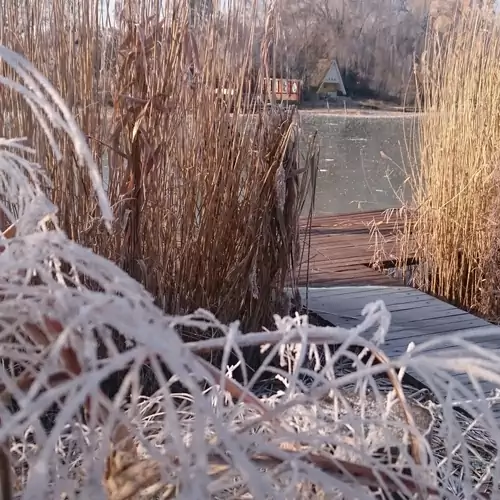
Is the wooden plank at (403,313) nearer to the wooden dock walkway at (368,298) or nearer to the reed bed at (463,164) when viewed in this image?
the wooden dock walkway at (368,298)

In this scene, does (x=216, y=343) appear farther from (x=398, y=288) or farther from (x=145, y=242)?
(x=398, y=288)

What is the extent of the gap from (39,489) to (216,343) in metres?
0.13

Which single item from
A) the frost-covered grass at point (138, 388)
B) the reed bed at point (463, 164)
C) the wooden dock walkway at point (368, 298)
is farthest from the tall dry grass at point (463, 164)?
the frost-covered grass at point (138, 388)

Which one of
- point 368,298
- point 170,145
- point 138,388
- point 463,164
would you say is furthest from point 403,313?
point 138,388

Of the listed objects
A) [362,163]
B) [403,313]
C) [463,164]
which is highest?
[463,164]

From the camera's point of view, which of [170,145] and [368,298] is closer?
[170,145]

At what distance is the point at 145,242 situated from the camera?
1.54 m

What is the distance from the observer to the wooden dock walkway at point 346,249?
2623 mm

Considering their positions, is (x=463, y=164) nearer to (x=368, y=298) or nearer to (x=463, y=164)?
(x=463, y=164)

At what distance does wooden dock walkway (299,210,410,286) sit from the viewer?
2.62 m

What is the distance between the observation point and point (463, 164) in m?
2.55

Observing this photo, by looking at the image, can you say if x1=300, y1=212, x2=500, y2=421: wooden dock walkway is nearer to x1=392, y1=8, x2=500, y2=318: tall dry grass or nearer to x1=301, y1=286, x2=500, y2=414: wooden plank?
x1=301, y1=286, x2=500, y2=414: wooden plank

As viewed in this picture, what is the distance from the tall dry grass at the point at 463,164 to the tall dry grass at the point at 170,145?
1.05 m

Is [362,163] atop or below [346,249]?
atop
